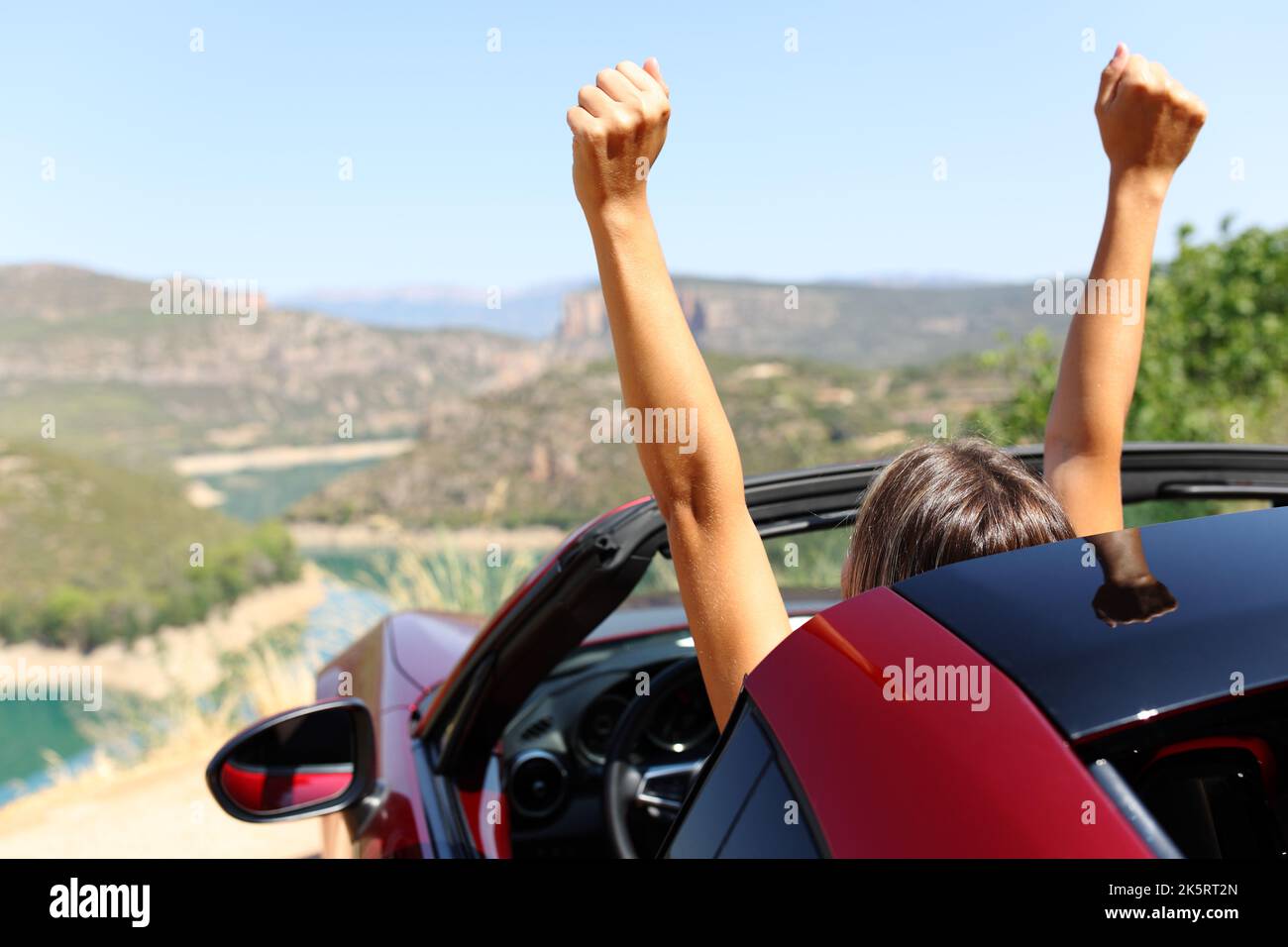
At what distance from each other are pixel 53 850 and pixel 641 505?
5579 millimetres

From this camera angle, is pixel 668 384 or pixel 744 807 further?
pixel 668 384

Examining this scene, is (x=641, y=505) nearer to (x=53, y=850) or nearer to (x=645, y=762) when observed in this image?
(x=645, y=762)

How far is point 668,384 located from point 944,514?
338 millimetres

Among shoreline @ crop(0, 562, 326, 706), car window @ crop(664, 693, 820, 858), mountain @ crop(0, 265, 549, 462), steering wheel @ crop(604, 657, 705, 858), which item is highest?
car window @ crop(664, 693, 820, 858)

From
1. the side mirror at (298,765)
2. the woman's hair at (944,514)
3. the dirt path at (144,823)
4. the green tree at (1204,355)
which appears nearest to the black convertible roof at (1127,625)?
the woman's hair at (944,514)

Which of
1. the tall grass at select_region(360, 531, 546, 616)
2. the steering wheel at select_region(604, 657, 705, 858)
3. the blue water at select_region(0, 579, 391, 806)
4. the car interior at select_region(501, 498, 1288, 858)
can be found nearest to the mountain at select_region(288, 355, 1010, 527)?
the tall grass at select_region(360, 531, 546, 616)

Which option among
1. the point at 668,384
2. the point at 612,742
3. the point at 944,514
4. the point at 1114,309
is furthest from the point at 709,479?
the point at 612,742

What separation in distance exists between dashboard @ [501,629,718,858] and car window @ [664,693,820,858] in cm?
121

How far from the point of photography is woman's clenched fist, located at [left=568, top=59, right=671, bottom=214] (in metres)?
1.16

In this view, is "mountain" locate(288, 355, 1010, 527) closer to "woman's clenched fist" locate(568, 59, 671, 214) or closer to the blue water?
the blue water

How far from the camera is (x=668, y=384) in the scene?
3.88 ft

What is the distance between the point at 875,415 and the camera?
26.3 metres

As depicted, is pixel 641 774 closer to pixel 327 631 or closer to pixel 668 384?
pixel 668 384

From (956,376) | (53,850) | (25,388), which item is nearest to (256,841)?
(53,850)
